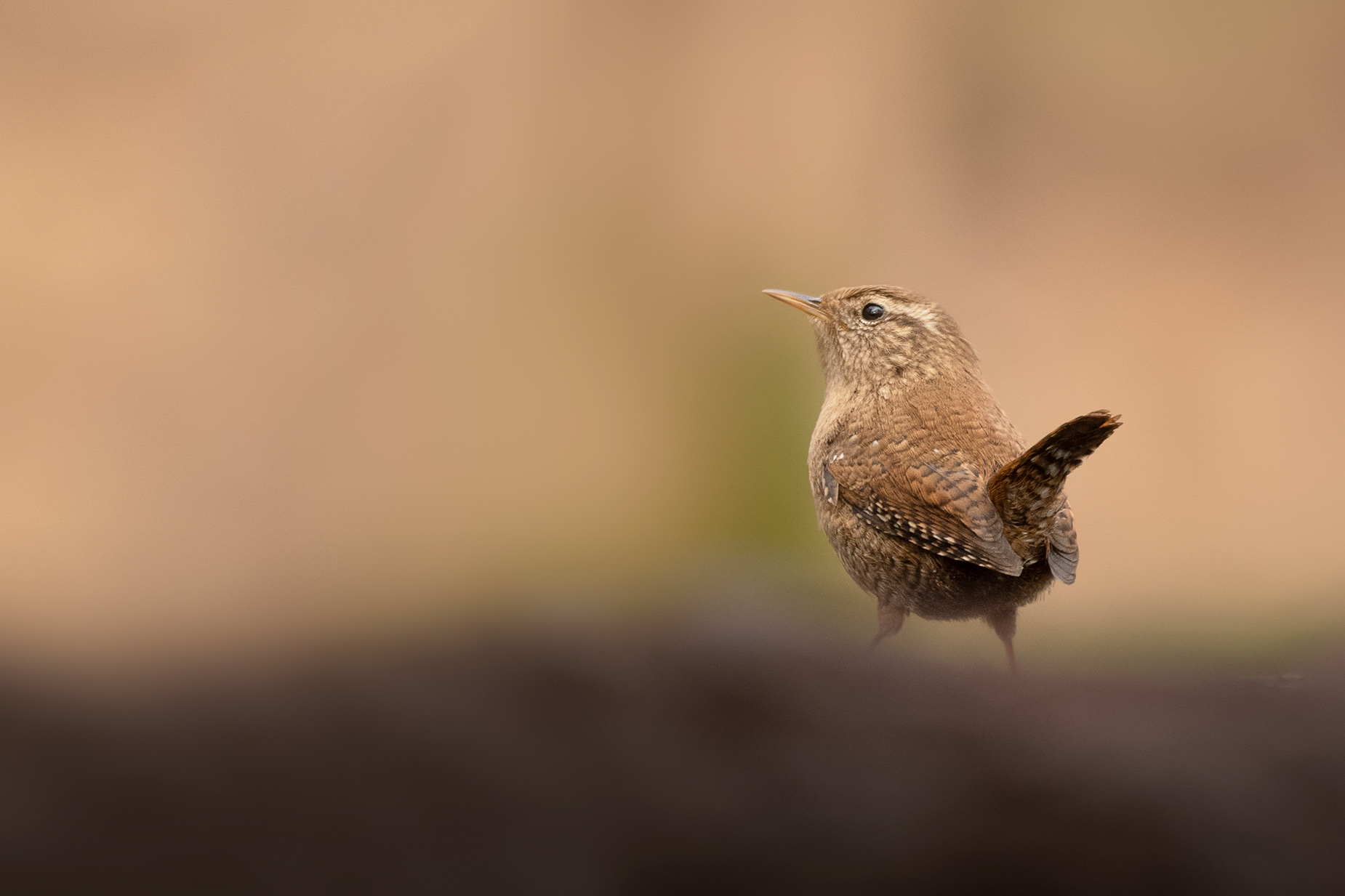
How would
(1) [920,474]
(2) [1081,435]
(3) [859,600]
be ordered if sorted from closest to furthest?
(2) [1081,435], (1) [920,474], (3) [859,600]

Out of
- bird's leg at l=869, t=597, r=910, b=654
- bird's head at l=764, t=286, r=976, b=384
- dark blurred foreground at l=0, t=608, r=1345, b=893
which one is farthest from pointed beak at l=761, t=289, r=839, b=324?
dark blurred foreground at l=0, t=608, r=1345, b=893

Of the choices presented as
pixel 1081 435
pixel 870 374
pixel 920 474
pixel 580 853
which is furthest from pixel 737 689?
pixel 870 374

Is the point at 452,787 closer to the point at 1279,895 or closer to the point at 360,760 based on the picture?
the point at 360,760

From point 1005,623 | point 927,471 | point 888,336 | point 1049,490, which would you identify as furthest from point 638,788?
point 888,336

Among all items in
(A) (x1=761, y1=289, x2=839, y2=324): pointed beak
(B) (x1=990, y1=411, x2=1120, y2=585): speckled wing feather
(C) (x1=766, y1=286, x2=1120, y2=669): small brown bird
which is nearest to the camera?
(B) (x1=990, y1=411, x2=1120, y2=585): speckled wing feather

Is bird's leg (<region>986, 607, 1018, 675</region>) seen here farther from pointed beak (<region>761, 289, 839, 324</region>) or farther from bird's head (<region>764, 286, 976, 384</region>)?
pointed beak (<region>761, 289, 839, 324</region>)

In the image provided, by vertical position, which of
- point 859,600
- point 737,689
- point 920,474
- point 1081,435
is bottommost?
point 859,600

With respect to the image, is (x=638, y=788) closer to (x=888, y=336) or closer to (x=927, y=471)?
(x=927, y=471)

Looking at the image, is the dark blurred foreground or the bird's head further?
the bird's head
